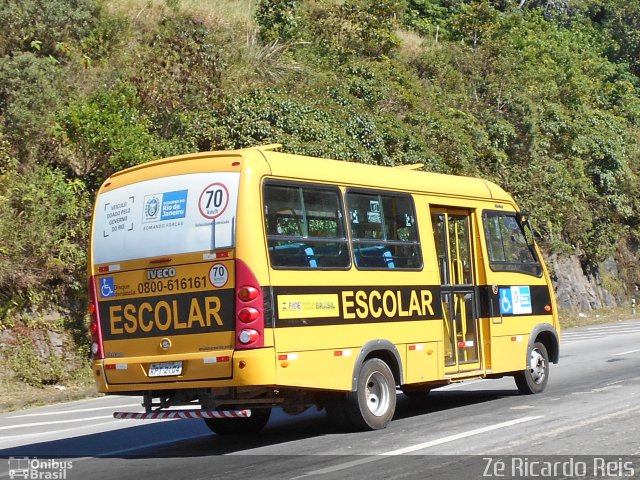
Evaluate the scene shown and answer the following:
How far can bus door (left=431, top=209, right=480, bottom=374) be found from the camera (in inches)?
520

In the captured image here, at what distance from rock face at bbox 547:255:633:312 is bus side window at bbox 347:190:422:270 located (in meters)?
25.7

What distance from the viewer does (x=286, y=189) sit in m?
10.9

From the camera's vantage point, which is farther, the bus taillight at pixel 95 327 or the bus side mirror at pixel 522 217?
the bus side mirror at pixel 522 217

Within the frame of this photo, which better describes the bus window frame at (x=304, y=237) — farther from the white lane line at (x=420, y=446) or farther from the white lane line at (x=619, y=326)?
Answer: the white lane line at (x=619, y=326)

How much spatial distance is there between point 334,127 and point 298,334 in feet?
57.9

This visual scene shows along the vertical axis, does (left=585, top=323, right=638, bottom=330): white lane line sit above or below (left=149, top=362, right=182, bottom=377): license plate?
below

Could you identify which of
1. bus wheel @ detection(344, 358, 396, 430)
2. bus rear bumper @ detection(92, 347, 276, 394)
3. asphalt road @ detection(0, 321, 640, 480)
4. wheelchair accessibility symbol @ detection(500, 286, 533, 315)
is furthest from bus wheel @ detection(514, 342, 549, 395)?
bus rear bumper @ detection(92, 347, 276, 394)

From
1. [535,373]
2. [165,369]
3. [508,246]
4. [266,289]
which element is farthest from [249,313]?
[535,373]

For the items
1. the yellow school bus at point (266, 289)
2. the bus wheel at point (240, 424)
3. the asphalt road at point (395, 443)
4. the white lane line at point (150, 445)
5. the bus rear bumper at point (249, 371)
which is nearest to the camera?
the asphalt road at point (395, 443)

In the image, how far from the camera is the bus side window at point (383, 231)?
1176 cm

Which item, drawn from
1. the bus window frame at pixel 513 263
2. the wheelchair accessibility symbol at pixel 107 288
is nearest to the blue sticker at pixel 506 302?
the bus window frame at pixel 513 263

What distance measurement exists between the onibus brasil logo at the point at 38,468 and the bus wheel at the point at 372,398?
305 cm

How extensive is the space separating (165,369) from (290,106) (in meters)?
16.3

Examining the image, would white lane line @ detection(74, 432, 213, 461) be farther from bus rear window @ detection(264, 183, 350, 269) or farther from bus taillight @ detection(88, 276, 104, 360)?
bus rear window @ detection(264, 183, 350, 269)
